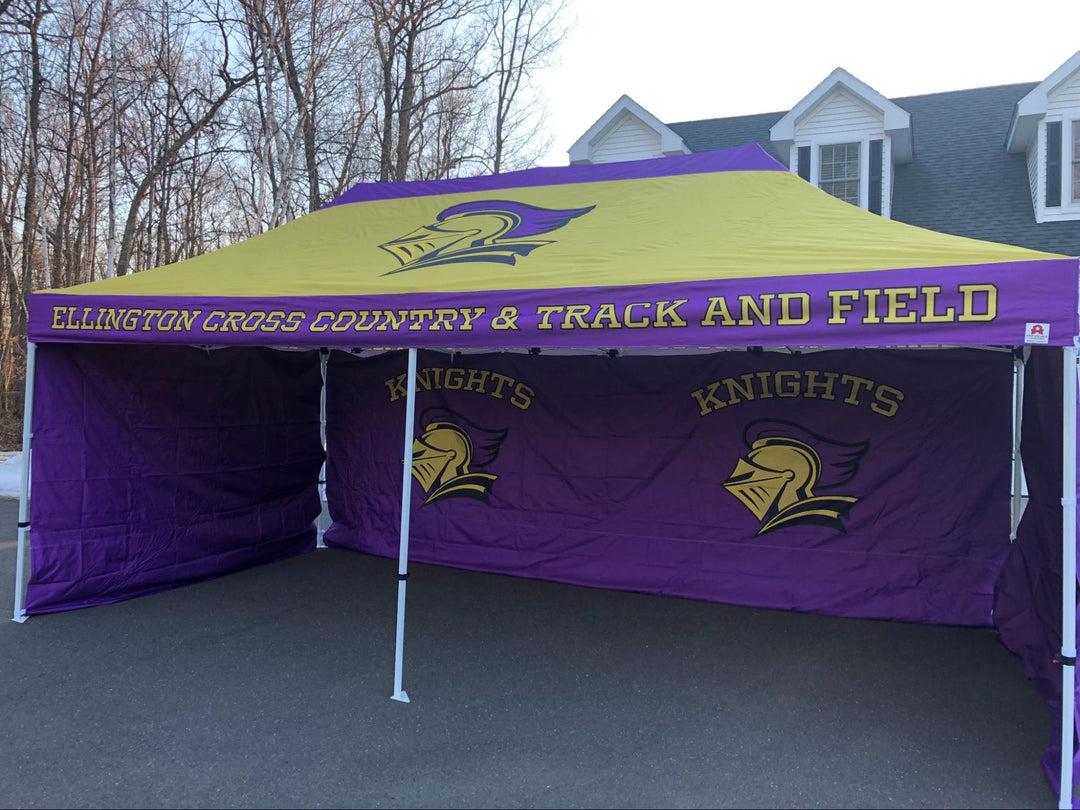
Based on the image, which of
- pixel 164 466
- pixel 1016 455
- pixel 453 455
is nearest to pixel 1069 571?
pixel 1016 455

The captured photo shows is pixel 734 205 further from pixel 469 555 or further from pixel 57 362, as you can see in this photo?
pixel 57 362

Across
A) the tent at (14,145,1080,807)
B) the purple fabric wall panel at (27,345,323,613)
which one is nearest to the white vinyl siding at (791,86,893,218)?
the tent at (14,145,1080,807)

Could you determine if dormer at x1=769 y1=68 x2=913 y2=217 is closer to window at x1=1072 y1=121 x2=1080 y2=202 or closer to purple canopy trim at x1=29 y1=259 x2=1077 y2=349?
window at x1=1072 y1=121 x2=1080 y2=202

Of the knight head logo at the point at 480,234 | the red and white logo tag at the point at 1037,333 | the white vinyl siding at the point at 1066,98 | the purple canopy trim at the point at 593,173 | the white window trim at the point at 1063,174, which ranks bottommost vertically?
the red and white logo tag at the point at 1037,333

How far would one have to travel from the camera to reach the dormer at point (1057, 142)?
1074 centimetres

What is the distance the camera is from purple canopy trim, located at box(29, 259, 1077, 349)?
2877 millimetres

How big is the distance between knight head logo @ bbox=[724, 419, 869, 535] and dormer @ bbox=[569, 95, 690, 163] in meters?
8.70

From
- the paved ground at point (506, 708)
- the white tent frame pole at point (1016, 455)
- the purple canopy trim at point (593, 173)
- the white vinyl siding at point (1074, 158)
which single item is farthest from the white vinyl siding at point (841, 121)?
the paved ground at point (506, 708)

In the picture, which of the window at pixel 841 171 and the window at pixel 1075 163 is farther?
the window at pixel 841 171

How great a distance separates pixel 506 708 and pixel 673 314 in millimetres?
2100

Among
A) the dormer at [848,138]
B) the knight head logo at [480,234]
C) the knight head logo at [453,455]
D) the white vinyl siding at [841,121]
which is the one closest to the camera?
the knight head logo at [480,234]

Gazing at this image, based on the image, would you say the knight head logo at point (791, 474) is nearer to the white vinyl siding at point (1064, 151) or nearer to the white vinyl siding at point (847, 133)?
the white vinyl siding at point (847, 133)

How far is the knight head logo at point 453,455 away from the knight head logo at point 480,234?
170cm

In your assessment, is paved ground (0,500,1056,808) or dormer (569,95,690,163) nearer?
paved ground (0,500,1056,808)
